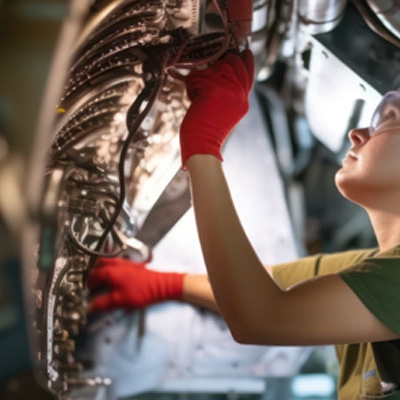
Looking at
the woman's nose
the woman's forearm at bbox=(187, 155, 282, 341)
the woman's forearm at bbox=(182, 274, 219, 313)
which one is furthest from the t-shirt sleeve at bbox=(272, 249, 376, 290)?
the woman's forearm at bbox=(187, 155, 282, 341)

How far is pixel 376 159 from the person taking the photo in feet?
3.67

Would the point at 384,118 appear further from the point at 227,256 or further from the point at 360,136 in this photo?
the point at 227,256

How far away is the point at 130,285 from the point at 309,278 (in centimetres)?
52

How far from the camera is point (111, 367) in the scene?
148 cm

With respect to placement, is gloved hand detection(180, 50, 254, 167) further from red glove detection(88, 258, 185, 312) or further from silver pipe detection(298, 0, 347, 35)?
red glove detection(88, 258, 185, 312)

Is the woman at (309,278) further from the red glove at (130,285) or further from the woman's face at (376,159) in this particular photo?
the red glove at (130,285)

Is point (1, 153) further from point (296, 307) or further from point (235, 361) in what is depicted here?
point (235, 361)

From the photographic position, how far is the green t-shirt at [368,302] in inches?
37.6

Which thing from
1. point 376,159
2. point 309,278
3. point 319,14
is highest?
point 319,14

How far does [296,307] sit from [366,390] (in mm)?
356

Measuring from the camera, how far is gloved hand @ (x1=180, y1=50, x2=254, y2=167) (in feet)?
3.41

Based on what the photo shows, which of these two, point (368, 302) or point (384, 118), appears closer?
point (368, 302)

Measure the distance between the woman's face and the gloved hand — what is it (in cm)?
24

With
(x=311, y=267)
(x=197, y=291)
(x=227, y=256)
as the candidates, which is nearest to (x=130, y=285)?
(x=197, y=291)
